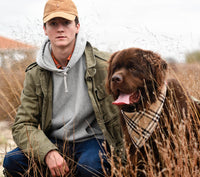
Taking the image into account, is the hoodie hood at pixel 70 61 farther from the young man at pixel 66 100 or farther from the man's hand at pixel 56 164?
the man's hand at pixel 56 164

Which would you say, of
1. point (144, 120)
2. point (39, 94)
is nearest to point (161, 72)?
point (144, 120)

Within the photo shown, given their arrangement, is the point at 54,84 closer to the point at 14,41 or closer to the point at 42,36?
the point at 42,36

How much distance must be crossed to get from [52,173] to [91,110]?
0.77 metres

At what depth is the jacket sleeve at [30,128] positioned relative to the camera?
2486 mm

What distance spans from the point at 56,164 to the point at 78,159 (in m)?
0.36

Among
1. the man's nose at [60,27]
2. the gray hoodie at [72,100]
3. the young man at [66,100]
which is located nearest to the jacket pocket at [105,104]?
the young man at [66,100]

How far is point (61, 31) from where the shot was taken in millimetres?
2697

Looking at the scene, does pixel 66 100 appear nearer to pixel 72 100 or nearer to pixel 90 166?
pixel 72 100

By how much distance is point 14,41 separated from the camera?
16.4 ft

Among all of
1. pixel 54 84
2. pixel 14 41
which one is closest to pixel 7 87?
pixel 14 41

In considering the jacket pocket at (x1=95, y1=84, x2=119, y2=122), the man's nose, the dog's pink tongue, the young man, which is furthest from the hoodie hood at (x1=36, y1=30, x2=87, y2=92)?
the dog's pink tongue

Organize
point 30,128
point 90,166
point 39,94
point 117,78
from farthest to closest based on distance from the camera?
point 39,94 < point 30,128 < point 90,166 < point 117,78

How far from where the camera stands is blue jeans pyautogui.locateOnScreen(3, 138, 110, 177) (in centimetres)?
248

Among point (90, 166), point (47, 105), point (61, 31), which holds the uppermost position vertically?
point (61, 31)
